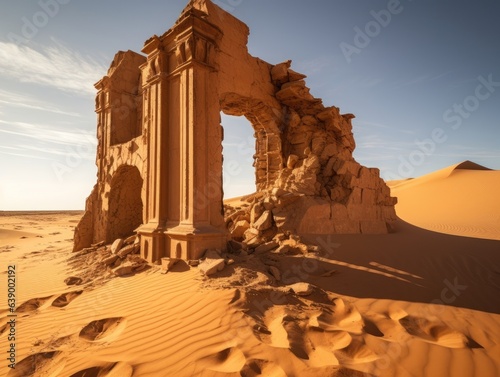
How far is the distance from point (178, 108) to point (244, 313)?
4.63m

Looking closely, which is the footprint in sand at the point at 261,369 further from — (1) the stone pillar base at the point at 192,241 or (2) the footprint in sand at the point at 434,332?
(1) the stone pillar base at the point at 192,241

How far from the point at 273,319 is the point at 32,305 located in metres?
4.45

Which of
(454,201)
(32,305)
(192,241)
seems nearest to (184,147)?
(192,241)

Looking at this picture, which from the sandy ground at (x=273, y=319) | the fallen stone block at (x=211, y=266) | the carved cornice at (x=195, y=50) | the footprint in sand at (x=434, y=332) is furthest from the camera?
the carved cornice at (x=195, y=50)

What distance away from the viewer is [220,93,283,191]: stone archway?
852 cm

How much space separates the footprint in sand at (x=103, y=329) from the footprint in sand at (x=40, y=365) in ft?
1.30

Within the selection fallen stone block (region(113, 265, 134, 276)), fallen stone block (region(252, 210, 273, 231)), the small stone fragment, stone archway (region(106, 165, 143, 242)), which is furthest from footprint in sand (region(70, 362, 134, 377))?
stone archway (region(106, 165, 143, 242))

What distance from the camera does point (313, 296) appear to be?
425 cm

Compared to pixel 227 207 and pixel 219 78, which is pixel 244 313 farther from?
pixel 227 207

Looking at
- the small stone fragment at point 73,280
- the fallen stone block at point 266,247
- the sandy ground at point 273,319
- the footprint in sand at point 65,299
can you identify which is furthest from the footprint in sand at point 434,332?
the small stone fragment at point 73,280

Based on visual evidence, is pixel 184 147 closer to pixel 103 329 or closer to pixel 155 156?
pixel 155 156

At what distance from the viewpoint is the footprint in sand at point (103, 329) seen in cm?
340

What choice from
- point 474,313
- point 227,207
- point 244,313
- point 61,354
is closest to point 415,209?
point 227,207

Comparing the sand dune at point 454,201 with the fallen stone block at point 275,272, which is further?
the sand dune at point 454,201
